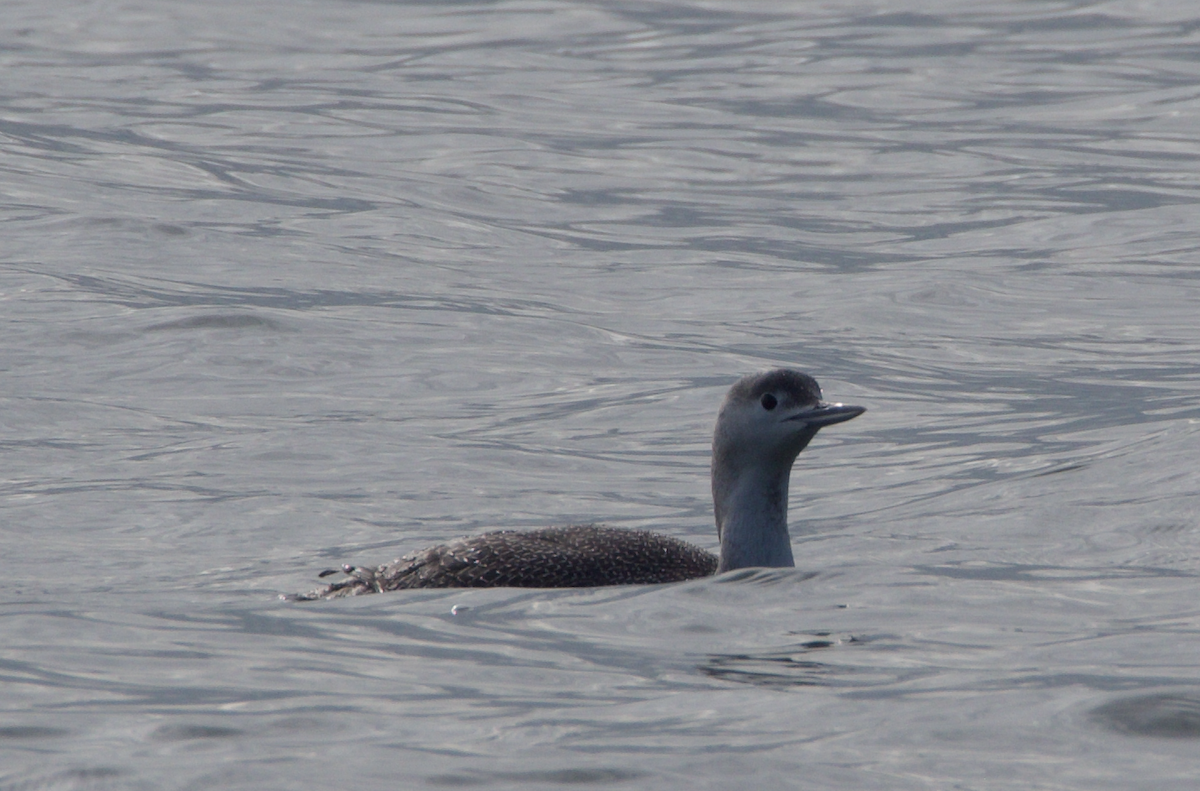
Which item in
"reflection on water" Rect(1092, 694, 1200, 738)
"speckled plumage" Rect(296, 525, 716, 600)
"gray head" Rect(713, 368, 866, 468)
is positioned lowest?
"speckled plumage" Rect(296, 525, 716, 600)

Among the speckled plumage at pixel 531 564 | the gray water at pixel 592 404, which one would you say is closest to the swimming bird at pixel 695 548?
the speckled plumage at pixel 531 564

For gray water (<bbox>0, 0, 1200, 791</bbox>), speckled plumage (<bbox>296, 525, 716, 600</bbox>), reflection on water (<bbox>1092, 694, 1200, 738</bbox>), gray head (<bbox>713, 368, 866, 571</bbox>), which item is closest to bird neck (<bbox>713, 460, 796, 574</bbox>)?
gray head (<bbox>713, 368, 866, 571</bbox>)

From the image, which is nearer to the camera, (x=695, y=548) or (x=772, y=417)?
(x=772, y=417)

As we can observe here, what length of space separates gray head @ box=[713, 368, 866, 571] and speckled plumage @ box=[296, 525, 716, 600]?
315 millimetres

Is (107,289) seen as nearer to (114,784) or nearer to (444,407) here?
(444,407)

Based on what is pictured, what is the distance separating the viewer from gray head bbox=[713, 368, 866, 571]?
880 cm

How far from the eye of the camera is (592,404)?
1405cm

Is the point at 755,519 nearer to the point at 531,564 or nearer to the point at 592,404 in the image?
the point at 531,564

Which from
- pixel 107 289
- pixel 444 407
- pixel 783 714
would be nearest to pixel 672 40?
pixel 107 289

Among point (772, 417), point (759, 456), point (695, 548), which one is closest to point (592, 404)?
point (695, 548)

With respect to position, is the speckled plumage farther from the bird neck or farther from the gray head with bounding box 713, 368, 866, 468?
the gray head with bounding box 713, 368, 866, 468

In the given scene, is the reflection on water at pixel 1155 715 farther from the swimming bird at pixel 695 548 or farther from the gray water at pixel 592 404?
the swimming bird at pixel 695 548

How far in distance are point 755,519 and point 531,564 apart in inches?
40.2

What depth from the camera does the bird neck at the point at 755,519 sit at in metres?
8.98
